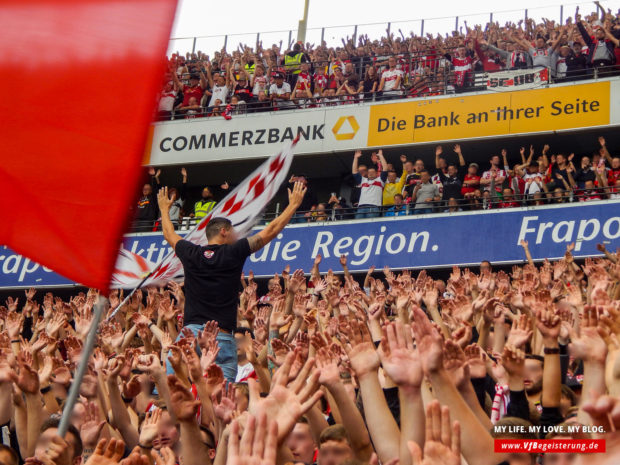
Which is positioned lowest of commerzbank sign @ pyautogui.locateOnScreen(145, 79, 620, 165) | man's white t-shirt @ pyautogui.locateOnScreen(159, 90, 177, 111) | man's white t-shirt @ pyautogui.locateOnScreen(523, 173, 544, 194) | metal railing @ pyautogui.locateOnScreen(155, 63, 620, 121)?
man's white t-shirt @ pyautogui.locateOnScreen(523, 173, 544, 194)

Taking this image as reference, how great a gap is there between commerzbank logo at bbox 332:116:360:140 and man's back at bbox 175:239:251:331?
11477mm

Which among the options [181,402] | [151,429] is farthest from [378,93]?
[181,402]

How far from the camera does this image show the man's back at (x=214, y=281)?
6.29 metres

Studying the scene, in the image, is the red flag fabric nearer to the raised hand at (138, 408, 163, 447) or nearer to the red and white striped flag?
the raised hand at (138, 408, 163, 447)

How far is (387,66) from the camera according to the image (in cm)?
1817

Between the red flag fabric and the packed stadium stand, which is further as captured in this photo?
the packed stadium stand

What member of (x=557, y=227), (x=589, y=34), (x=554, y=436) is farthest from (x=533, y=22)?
(x=554, y=436)

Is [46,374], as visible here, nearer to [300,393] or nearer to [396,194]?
[300,393]

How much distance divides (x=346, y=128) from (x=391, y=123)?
3.17 feet

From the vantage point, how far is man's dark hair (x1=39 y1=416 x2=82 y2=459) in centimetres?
475

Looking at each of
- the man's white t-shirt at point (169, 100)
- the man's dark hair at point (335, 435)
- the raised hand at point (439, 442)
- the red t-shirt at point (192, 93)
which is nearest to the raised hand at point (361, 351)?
the man's dark hair at point (335, 435)

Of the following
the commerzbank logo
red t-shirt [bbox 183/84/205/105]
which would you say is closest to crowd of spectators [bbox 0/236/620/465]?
the commerzbank logo

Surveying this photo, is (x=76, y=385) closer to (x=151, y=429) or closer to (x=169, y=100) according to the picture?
(x=151, y=429)

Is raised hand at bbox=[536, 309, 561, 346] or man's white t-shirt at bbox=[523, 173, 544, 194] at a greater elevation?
man's white t-shirt at bbox=[523, 173, 544, 194]
